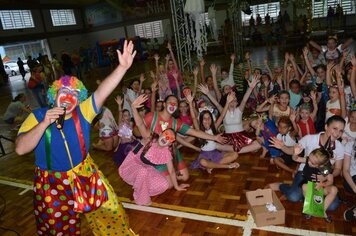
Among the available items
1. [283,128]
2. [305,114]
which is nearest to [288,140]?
[283,128]

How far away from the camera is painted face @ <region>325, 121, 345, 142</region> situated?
3.27 metres

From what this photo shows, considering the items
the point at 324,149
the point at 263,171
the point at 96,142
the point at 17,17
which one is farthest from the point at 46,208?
the point at 17,17

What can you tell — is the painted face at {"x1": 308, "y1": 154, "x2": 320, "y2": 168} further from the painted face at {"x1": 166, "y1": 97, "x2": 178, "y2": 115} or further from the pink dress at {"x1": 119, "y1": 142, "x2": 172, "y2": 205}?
the painted face at {"x1": 166, "y1": 97, "x2": 178, "y2": 115}

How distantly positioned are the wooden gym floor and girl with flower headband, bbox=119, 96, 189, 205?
16cm

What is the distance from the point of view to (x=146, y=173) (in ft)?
13.3

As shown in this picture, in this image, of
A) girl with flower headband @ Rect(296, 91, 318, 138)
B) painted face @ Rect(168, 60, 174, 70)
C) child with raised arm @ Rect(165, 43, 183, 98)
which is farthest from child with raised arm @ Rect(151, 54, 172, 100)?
girl with flower headband @ Rect(296, 91, 318, 138)

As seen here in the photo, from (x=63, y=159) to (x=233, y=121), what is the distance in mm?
3547

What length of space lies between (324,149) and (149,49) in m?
23.2

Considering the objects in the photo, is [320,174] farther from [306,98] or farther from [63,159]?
[63,159]

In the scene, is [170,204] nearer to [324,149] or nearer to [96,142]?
[324,149]

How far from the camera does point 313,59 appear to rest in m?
7.30

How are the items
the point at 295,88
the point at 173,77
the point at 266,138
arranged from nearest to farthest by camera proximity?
the point at 266,138 < the point at 295,88 < the point at 173,77

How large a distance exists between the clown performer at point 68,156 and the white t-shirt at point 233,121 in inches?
127

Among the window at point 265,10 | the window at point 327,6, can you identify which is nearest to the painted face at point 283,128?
the window at point 327,6
